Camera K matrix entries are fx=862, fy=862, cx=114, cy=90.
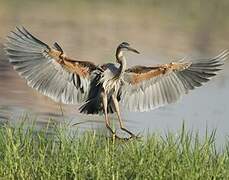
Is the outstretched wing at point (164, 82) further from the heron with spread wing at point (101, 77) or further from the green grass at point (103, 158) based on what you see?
the green grass at point (103, 158)

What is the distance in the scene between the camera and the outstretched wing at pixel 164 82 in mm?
6426

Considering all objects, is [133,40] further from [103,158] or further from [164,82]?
[103,158]

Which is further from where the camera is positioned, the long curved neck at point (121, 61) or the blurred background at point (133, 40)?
the blurred background at point (133, 40)

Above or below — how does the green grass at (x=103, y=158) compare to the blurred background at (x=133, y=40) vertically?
below

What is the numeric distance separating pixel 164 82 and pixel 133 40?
15.5m

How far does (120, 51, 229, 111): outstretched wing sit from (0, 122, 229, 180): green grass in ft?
3.69

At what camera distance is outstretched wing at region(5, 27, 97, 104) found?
6.12 metres

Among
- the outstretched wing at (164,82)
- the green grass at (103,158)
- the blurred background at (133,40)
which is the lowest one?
the green grass at (103,158)

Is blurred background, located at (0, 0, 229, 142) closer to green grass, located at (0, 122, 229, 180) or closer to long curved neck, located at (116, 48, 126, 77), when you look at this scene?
long curved neck, located at (116, 48, 126, 77)

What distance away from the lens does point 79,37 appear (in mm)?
21406

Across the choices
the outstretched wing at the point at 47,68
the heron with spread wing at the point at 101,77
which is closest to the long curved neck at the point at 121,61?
the heron with spread wing at the point at 101,77

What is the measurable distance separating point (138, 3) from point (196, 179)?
2723 cm

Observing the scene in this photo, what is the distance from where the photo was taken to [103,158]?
498 cm

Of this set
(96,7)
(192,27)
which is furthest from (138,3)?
(192,27)
